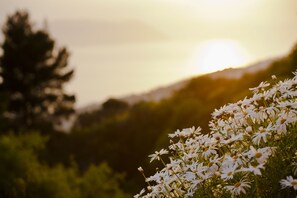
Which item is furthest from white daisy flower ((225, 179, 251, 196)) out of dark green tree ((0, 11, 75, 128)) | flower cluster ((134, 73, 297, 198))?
dark green tree ((0, 11, 75, 128))

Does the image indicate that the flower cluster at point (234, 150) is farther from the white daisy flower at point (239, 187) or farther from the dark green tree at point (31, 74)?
the dark green tree at point (31, 74)

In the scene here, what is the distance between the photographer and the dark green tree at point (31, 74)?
42.6 m

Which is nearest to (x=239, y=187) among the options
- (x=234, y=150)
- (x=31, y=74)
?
(x=234, y=150)

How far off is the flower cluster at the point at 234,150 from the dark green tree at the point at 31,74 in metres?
38.3

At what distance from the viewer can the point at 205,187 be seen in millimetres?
3711

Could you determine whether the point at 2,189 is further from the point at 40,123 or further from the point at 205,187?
the point at 40,123

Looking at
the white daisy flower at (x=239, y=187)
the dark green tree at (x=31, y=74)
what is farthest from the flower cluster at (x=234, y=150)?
the dark green tree at (x=31, y=74)

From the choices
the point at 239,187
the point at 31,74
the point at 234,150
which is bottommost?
the point at 239,187

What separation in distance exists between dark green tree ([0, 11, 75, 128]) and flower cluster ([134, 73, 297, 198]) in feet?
126

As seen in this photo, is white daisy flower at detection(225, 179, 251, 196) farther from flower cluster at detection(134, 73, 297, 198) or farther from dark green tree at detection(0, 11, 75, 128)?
dark green tree at detection(0, 11, 75, 128)

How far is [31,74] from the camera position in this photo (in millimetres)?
43656

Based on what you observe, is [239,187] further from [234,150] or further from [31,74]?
[31,74]

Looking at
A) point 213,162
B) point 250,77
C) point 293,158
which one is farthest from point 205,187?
point 250,77

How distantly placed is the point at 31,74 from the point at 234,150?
4114 centimetres
